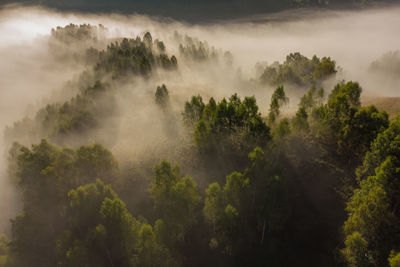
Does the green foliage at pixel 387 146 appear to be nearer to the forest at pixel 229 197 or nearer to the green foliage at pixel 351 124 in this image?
the forest at pixel 229 197

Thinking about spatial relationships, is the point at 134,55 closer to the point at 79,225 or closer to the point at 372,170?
the point at 79,225

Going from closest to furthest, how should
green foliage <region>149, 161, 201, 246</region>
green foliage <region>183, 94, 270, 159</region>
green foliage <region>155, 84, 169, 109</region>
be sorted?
green foliage <region>149, 161, 201, 246</region>, green foliage <region>183, 94, 270, 159</region>, green foliage <region>155, 84, 169, 109</region>

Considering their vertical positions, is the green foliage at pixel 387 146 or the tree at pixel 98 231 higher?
the green foliage at pixel 387 146

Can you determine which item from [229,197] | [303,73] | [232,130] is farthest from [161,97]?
[303,73]

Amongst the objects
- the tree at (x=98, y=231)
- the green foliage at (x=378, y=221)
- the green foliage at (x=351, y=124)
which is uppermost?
the green foliage at (x=351, y=124)

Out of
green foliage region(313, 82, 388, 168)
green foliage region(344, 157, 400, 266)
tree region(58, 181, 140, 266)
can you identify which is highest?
green foliage region(313, 82, 388, 168)

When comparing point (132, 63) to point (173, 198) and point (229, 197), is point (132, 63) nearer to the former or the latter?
point (173, 198)

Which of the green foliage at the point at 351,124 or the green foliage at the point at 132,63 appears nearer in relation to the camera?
the green foliage at the point at 351,124

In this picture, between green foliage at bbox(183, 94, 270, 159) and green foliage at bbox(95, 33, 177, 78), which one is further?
green foliage at bbox(95, 33, 177, 78)

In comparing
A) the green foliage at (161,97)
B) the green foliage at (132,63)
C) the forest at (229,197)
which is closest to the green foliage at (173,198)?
the forest at (229,197)

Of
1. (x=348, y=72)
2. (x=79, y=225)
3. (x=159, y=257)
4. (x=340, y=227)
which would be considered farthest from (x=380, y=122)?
(x=348, y=72)

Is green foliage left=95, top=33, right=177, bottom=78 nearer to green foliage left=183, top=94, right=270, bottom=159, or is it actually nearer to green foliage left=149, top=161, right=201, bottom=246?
green foliage left=183, top=94, right=270, bottom=159

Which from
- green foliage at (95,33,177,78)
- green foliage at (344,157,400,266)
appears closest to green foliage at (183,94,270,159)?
green foliage at (344,157,400,266)

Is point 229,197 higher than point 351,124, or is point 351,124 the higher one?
point 351,124
